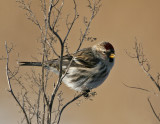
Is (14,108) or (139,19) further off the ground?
(139,19)

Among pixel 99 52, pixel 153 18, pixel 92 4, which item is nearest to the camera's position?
pixel 92 4

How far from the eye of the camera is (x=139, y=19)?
348 inches

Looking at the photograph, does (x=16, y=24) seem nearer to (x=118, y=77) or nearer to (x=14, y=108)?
(x=14, y=108)

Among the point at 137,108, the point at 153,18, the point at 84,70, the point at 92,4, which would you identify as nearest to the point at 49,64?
the point at 84,70

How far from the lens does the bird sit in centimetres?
536

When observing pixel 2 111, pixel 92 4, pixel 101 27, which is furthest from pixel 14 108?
pixel 92 4

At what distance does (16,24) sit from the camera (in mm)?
9055

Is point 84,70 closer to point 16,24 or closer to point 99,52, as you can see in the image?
point 99,52

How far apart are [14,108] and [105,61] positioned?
3.57 meters

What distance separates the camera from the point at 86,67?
550 cm

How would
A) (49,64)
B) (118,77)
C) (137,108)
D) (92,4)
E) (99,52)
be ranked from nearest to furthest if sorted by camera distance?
1. (92,4)
2. (49,64)
3. (99,52)
4. (137,108)
5. (118,77)

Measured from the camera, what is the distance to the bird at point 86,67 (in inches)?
211

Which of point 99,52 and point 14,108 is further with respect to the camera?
point 14,108

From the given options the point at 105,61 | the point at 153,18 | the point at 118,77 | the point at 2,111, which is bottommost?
the point at 2,111
